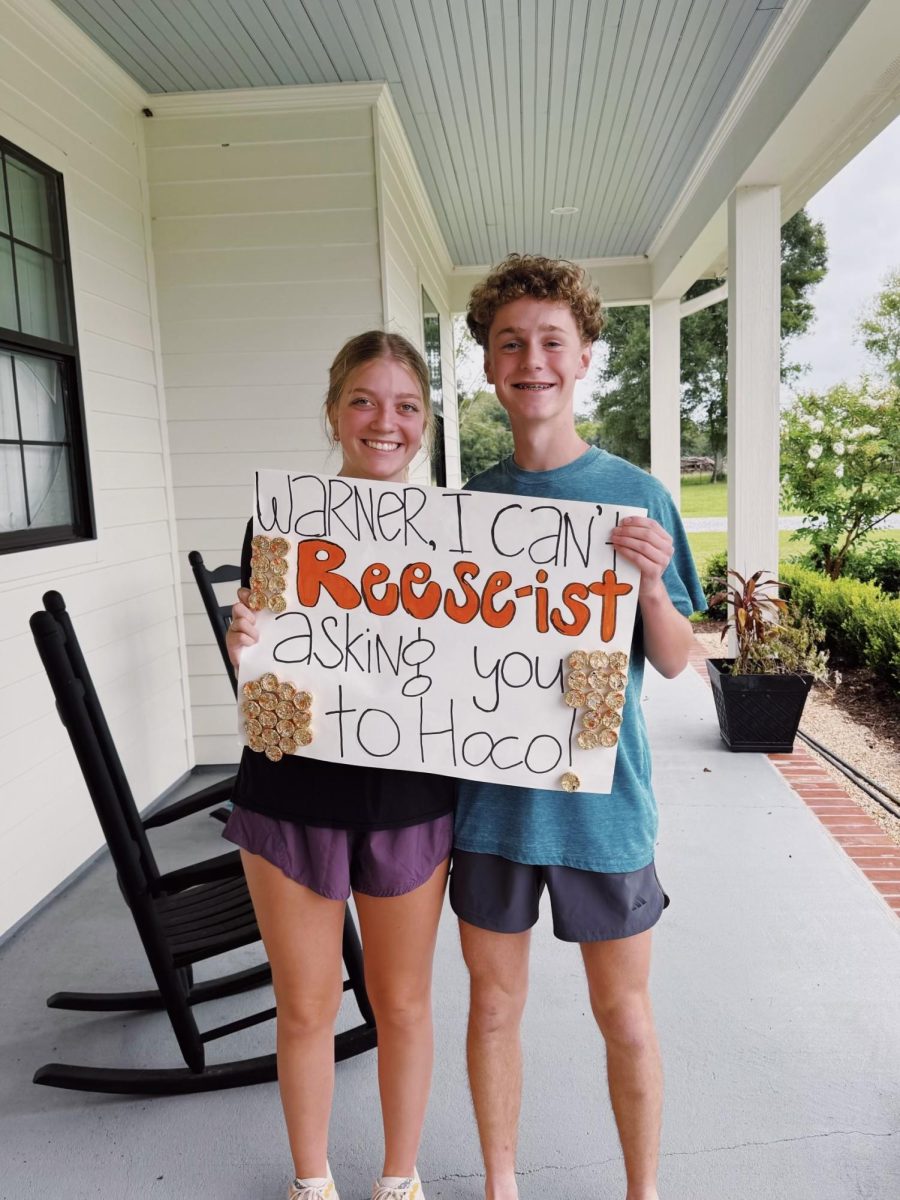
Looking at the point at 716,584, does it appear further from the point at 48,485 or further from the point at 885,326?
the point at 48,485

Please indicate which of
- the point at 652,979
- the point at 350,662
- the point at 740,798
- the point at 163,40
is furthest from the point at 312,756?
the point at 163,40

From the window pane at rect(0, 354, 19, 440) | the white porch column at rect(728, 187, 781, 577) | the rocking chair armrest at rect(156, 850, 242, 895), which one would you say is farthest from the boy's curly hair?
the white porch column at rect(728, 187, 781, 577)

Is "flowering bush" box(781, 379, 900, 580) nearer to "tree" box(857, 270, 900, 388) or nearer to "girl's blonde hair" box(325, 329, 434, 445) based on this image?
"tree" box(857, 270, 900, 388)

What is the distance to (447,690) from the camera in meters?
1.33

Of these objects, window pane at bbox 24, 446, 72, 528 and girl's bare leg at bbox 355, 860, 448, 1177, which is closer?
girl's bare leg at bbox 355, 860, 448, 1177

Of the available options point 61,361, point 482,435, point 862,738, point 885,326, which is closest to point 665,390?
point 862,738

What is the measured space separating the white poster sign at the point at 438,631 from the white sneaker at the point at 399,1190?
0.73 m

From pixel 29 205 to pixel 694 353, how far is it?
14995 mm

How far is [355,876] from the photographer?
1300 mm

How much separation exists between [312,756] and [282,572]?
29 centimetres

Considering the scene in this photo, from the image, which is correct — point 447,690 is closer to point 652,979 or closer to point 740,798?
point 652,979

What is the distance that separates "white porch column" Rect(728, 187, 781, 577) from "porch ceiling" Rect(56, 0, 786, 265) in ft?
1.88

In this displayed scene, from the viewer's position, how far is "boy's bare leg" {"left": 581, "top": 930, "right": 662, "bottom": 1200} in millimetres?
1298

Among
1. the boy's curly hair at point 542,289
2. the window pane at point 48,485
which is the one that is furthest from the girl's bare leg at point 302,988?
the window pane at point 48,485
